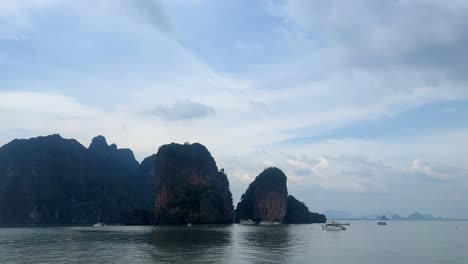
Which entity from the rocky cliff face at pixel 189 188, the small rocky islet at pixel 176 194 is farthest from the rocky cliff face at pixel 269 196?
the rocky cliff face at pixel 189 188

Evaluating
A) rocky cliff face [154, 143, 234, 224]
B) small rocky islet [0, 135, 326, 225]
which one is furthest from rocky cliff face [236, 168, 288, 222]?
rocky cliff face [154, 143, 234, 224]

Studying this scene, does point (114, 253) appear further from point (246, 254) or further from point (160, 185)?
point (160, 185)

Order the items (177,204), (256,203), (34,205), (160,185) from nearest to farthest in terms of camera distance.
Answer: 1. (177,204)
2. (160,185)
3. (256,203)
4. (34,205)

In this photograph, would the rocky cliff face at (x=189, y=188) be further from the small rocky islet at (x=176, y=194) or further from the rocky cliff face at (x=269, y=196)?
the rocky cliff face at (x=269, y=196)

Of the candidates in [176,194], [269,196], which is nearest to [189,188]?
[176,194]

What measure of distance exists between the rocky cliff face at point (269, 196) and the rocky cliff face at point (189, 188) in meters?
12.2

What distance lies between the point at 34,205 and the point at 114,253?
16220 centimetres

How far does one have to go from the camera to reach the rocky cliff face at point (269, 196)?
172 meters

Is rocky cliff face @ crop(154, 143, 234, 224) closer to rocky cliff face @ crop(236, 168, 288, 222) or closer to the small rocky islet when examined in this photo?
the small rocky islet

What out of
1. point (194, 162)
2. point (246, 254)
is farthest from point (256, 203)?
point (246, 254)

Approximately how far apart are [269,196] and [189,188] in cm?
3252

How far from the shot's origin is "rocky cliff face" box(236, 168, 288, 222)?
17250 centimetres

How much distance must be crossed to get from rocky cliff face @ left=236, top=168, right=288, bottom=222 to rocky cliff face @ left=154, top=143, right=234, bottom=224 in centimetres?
1222

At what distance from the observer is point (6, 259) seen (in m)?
39.7
